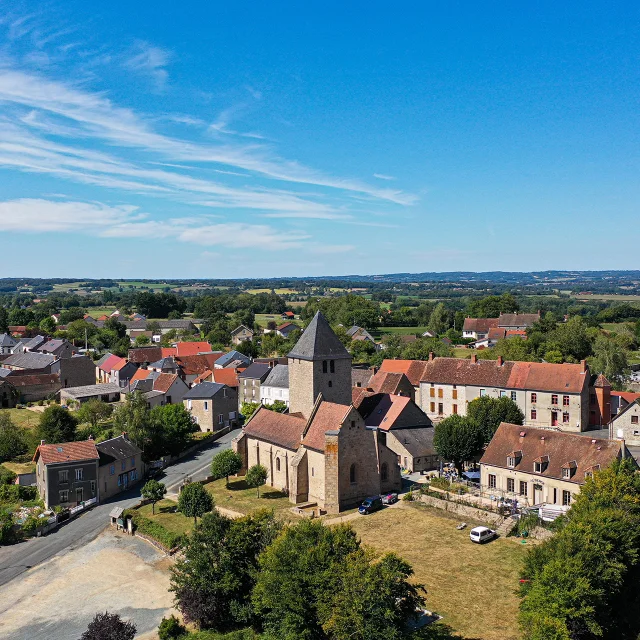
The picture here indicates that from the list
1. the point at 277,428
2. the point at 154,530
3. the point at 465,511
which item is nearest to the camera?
the point at 465,511

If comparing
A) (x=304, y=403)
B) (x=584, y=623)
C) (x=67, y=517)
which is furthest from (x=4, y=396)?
(x=584, y=623)

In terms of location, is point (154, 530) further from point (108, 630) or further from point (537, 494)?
point (537, 494)

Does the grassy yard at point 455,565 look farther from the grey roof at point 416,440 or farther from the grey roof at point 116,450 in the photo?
the grey roof at point 116,450

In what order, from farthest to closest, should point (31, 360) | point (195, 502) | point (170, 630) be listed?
point (31, 360) → point (195, 502) → point (170, 630)

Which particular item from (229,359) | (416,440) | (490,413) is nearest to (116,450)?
(416,440)

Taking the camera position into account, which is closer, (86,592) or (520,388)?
(86,592)

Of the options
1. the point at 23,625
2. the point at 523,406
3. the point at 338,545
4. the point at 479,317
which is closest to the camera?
the point at 338,545

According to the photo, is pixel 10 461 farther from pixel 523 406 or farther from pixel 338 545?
pixel 523 406

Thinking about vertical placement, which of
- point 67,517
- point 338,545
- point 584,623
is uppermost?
point 338,545

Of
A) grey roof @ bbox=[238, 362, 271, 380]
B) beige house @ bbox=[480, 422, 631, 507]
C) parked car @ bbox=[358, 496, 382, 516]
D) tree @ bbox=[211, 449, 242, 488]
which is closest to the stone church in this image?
parked car @ bbox=[358, 496, 382, 516]
